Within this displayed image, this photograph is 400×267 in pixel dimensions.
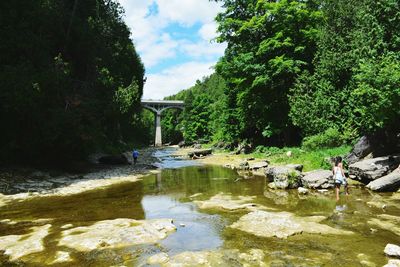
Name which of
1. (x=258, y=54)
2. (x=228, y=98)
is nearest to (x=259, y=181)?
(x=258, y=54)

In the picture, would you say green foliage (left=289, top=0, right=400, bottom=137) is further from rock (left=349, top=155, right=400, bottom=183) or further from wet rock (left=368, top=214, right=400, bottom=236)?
wet rock (left=368, top=214, right=400, bottom=236)

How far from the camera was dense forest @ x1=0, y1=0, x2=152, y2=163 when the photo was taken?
69.3 ft

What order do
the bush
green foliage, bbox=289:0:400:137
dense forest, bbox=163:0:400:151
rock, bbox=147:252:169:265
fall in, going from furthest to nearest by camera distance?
1. the bush
2. dense forest, bbox=163:0:400:151
3. green foliage, bbox=289:0:400:137
4. rock, bbox=147:252:169:265

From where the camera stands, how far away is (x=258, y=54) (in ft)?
107

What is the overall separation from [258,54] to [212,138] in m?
45.4

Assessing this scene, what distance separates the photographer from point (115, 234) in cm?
976

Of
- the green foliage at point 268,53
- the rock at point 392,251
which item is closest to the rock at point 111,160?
the green foliage at point 268,53

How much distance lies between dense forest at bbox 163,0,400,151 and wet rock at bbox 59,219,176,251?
11.7 m

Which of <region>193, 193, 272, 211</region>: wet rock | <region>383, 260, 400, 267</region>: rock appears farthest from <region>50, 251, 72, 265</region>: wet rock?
<region>383, 260, 400, 267</region>: rock

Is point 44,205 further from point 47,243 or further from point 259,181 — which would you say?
point 259,181

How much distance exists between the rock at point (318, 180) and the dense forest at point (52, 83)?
15.6 metres

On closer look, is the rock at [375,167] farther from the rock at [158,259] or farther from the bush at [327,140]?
the rock at [158,259]

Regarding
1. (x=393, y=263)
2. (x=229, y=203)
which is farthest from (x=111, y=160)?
(x=393, y=263)

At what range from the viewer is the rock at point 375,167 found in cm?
1609
